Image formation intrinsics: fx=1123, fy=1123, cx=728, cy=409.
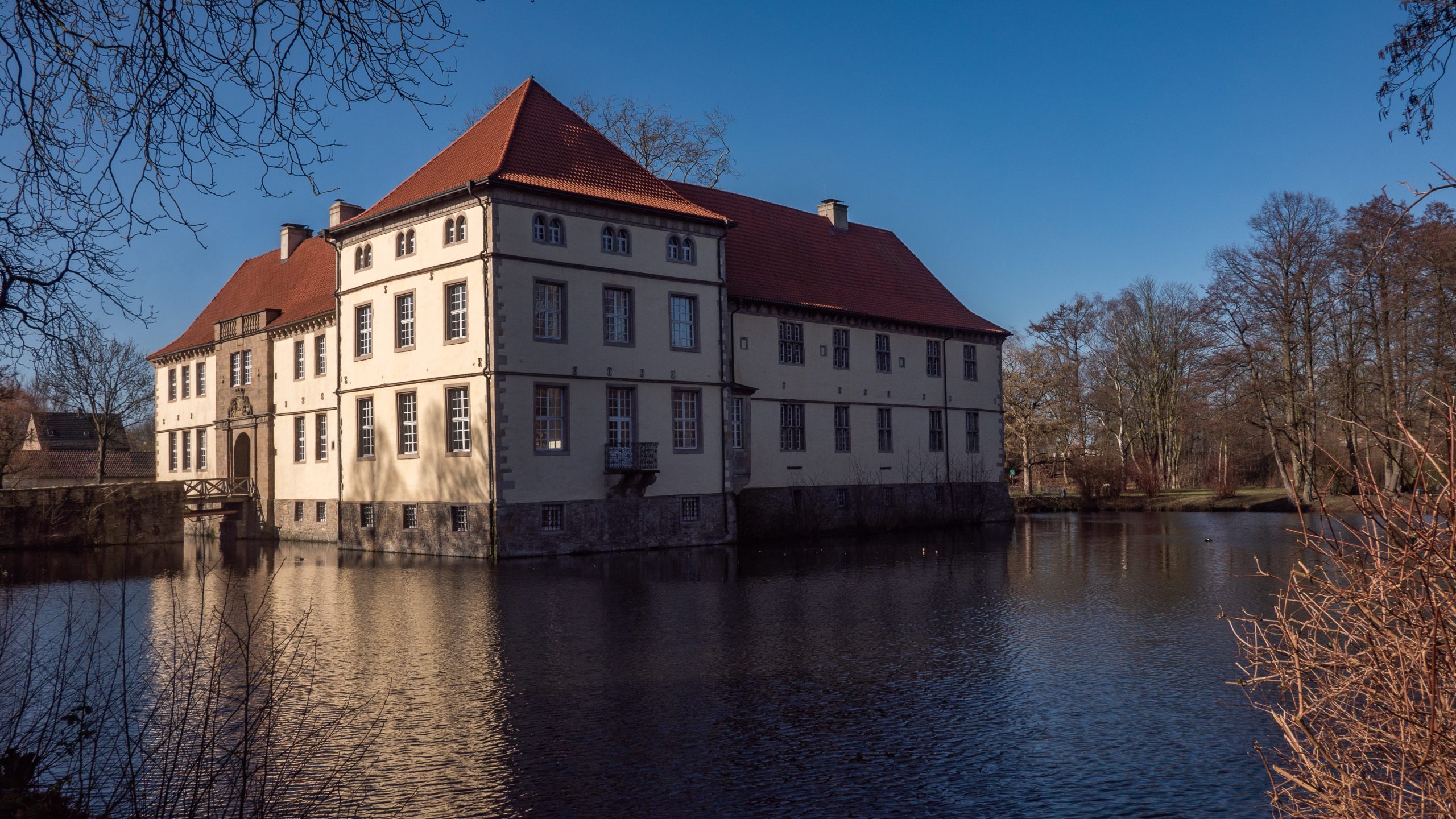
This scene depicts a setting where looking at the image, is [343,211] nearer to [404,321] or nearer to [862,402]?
[404,321]

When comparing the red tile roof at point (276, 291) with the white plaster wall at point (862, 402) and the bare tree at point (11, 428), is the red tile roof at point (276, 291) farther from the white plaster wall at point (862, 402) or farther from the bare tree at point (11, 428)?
the white plaster wall at point (862, 402)

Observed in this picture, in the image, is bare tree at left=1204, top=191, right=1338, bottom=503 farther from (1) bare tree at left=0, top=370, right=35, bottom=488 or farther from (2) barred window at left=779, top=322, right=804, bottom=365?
(1) bare tree at left=0, top=370, right=35, bottom=488

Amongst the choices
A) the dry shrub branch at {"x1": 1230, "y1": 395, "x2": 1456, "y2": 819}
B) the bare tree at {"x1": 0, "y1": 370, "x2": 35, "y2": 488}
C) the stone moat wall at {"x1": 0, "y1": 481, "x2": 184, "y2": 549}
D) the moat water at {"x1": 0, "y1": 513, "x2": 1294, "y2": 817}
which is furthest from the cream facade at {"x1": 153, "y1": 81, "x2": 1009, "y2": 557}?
the dry shrub branch at {"x1": 1230, "y1": 395, "x2": 1456, "y2": 819}

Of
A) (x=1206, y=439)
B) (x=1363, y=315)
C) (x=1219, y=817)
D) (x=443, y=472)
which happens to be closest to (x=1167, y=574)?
(x=1219, y=817)

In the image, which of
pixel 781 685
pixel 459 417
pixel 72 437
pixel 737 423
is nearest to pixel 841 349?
pixel 737 423

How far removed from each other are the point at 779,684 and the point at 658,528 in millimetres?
18282

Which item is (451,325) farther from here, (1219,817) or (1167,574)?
(1219,817)

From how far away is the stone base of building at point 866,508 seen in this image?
33531mm

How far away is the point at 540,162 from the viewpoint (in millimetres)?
28156

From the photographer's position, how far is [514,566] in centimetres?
2425

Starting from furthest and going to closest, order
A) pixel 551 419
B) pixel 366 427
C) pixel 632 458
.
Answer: pixel 366 427
pixel 632 458
pixel 551 419

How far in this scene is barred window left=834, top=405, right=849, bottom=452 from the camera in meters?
36.5

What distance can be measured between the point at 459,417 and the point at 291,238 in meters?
19.1

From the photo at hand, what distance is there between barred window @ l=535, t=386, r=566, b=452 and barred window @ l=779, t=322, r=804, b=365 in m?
9.19
